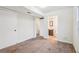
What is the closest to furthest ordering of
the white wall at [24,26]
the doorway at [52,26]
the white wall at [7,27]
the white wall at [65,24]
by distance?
the white wall at [7,27] → the white wall at [65,24] → the white wall at [24,26] → the doorway at [52,26]

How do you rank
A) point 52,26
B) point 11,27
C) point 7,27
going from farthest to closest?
1. point 52,26
2. point 11,27
3. point 7,27

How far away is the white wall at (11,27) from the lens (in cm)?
431

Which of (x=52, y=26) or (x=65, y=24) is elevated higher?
(x=65, y=24)

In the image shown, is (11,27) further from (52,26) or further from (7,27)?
(52,26)

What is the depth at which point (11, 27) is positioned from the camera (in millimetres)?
4934

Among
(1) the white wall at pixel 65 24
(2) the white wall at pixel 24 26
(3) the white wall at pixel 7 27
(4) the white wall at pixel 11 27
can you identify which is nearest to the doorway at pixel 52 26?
(2) the white wall at pixel 24 26

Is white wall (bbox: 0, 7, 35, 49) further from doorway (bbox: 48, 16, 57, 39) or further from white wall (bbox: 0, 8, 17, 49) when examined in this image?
doorway (bbox: 48, 16, 57, 39)

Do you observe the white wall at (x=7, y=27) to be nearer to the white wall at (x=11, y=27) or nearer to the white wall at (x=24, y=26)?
the white wall at (x=11, y=27)

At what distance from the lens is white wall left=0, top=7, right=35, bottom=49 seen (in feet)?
14.1

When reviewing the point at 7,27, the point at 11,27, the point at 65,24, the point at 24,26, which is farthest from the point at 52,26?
the point at 7,27
